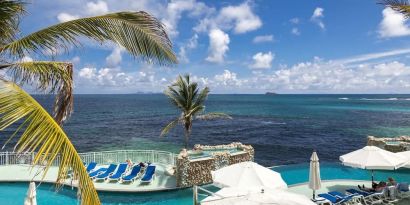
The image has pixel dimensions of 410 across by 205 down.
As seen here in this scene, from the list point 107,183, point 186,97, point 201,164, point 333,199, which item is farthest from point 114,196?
point 333,199

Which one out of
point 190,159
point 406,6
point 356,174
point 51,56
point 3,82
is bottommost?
point 356,174

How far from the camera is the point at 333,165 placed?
59.2ft

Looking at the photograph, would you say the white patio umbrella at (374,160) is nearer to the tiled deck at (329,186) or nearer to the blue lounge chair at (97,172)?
the tiled deck at (329,186)

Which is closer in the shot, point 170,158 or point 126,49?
point 126,49

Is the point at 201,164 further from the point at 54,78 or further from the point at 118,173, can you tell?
the point at 54,78

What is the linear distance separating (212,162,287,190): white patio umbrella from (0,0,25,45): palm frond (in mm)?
6945

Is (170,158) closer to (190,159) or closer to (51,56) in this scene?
(190,159)

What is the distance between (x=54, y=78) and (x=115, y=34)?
3.05 feet

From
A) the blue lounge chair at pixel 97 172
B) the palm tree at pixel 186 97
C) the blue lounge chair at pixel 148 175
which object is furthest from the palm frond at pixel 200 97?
the blue lounge chair at pixel 97 172

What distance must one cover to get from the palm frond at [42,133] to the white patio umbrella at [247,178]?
22.8 ft

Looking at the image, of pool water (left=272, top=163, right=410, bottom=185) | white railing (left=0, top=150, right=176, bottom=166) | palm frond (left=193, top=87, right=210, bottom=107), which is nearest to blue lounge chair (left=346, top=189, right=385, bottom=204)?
pool water (left=272, top=163, right=410, bottom=185)

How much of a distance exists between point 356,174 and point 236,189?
1049cm

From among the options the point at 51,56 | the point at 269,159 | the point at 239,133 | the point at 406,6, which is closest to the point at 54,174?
the point at 51,56

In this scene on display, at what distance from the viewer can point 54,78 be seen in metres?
4.06
